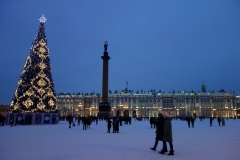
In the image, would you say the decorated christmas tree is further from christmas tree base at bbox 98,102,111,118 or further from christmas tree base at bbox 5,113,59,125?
christmas tree base at bbox 98,102,111,118

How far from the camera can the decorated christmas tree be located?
82.4 feet

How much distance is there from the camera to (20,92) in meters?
25.1

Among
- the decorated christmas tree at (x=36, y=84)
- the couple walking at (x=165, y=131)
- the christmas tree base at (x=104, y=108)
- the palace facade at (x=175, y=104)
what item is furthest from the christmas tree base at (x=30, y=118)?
the palace facade at (x=175, y=104)

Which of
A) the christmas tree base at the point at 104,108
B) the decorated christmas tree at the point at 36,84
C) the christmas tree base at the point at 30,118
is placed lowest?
the christmas tree base at the point at 30,118

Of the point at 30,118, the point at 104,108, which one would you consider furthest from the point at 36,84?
the point at 104,108

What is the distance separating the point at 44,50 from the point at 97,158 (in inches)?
881

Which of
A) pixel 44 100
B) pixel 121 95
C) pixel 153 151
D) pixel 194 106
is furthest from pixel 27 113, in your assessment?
pixel 194 106

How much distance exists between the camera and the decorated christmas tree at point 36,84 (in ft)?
82.4

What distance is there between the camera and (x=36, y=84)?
1013 inches

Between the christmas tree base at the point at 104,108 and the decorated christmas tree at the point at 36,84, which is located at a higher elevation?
the decorated christmas tree at the point at 36,84

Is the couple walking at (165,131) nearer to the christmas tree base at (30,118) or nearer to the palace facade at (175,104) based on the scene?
the christmas tree base at (30,118)

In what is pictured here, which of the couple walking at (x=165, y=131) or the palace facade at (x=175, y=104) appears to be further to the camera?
the palace facade at (x=175, y=104)

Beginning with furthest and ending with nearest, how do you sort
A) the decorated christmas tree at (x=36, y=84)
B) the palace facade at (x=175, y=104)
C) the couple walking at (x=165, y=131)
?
the palace facade at (x=175, y=104) < the decorated christmas tree at (x=36, y=84) < the couple walking at (x=165, y=131)

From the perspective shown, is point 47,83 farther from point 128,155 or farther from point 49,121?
point 128,155
